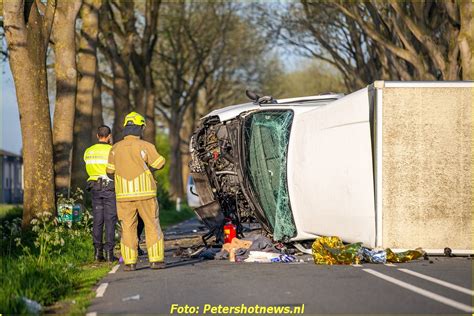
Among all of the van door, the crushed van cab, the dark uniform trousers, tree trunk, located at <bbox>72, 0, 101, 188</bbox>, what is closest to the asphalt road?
the van door

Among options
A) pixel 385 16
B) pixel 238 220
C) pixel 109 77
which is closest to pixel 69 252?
pixel 238 220

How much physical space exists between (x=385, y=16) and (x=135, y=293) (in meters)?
22.7

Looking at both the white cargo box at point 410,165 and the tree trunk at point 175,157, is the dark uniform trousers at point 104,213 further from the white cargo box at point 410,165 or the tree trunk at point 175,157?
the tree trunk at point 175,157

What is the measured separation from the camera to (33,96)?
19.3m

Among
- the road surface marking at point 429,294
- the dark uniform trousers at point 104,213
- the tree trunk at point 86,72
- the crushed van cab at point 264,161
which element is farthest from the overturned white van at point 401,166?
the tree trunk at point 86,72

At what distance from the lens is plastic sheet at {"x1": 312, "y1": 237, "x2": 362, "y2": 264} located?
14.4 m

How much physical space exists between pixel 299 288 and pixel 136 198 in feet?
11.3

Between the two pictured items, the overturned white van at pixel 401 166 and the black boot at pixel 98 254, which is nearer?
the overturned white van at pixel 401 166

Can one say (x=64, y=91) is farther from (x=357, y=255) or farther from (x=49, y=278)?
(x=49, y=278)

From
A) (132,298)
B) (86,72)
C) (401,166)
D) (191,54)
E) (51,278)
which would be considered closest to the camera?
(132,298)

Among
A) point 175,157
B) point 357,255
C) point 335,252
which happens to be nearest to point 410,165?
point 357,255

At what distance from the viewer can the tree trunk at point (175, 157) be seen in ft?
175

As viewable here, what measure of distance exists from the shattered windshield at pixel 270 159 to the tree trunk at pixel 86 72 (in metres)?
9.05

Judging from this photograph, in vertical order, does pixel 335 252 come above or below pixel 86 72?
below
